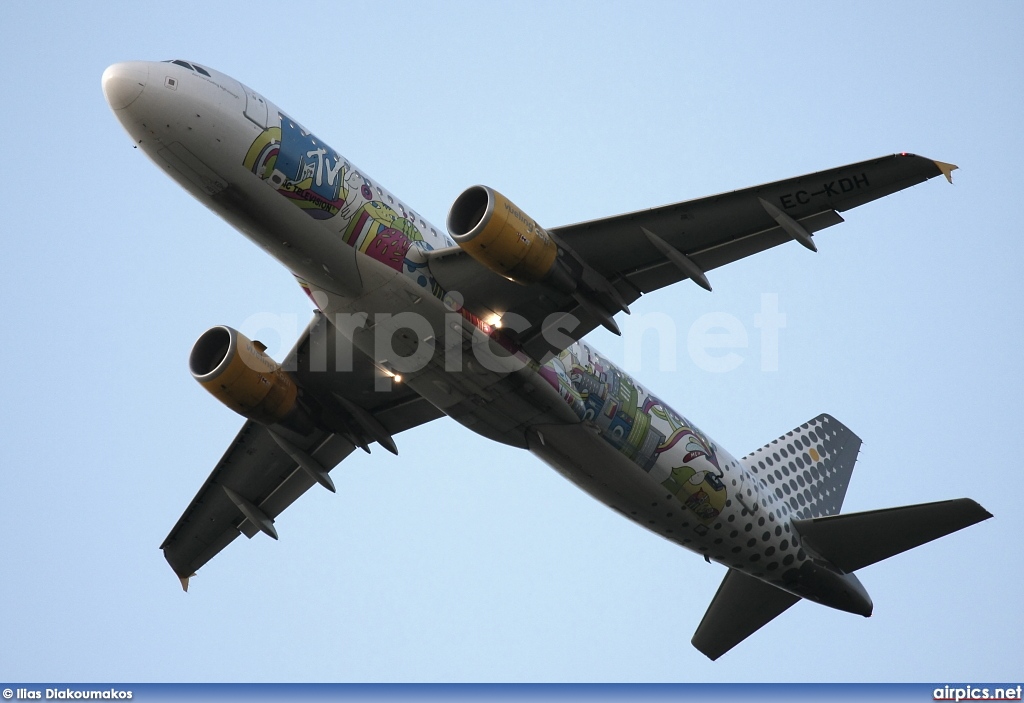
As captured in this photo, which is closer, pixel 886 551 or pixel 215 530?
pixel 886 551

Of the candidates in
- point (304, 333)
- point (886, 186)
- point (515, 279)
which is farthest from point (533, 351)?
point (886, 186)

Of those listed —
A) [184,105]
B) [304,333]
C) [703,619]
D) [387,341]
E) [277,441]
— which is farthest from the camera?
[703,619]

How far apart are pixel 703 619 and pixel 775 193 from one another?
44.4 feet

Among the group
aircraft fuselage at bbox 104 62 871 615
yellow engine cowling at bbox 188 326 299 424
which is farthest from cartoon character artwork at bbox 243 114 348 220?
yellow engine cowling at bbox 188 326 299 424

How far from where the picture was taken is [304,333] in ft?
89.8

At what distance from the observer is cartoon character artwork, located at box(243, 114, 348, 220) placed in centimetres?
2269

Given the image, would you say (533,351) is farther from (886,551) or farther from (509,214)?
(886,551)

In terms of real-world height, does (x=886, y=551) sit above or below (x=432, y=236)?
below

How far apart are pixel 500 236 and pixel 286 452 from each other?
432 inches

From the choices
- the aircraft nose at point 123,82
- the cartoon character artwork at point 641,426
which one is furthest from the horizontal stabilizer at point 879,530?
the aircraft nose at point 123,82

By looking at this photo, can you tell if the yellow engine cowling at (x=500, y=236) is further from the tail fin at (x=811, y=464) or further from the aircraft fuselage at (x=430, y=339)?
the tail fin at (x=811, y=464)

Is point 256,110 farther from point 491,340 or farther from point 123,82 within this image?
point 491,340

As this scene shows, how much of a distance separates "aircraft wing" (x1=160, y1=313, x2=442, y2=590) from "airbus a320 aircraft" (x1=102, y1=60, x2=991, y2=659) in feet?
0.19

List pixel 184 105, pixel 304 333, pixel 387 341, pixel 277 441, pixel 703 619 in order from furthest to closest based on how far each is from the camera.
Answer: pixel 703 619 < pixel 277 441 < pixel 304 333 < pixel 387 341 < pixel 184 105
